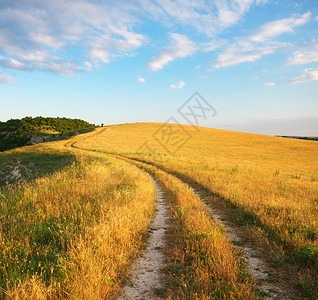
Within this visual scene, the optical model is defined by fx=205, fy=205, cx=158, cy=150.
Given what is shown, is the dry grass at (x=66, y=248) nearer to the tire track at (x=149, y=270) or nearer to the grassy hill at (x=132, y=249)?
the grassy hill at (x=132, y=249)

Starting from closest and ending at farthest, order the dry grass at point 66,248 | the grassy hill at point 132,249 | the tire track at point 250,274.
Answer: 1. the dry grass at point 66,248
2. the grassy hill at point 132,249
3. the tire track at point 250,274

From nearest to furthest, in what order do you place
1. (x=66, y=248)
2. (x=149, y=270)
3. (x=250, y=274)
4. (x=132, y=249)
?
1. (x=250, y=274)
2. (x=149, y=270)
3. (x=66, y=248)
4. (x=132, y=249)

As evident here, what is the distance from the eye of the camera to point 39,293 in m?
2.96

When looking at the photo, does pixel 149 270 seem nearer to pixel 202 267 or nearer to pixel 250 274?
pixel 202 267

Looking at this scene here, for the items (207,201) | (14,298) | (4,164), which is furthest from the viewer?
(4,164)

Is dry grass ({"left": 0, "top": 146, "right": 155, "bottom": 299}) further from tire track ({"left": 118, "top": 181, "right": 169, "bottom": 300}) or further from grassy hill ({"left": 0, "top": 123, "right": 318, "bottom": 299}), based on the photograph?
tire track ({"left": 118, "top": 181, "right": 169, "bottom": 300})

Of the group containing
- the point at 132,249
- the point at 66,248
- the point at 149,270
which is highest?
the point at 66,248

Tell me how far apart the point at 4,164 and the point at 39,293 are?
32398 millimetres

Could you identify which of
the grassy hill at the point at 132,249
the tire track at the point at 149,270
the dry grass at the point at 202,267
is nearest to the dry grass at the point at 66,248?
the grassy hill at the point at 132,249

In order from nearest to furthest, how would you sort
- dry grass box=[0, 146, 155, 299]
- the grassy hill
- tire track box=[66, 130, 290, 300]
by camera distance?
1. dry grass box=[0, 146, 155, 299]
2. the grassy hill
3. tire track box=[66, 130, 290, 300]

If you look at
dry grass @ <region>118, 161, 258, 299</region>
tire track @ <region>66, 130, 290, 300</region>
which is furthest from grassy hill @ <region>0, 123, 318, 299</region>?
tire track @ <region>66, 130, 290, 300</region>

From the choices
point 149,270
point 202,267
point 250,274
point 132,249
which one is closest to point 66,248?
point 132,249

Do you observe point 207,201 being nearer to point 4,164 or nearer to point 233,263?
point 233,263

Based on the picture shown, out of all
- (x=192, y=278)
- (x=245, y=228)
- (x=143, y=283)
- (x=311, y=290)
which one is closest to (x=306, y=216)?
(x=245, y=228)
